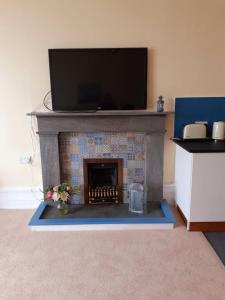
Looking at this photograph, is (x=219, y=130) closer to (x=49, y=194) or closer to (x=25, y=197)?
(x=49, y=194)

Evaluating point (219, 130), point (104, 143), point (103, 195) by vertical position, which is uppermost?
point (219, 130)

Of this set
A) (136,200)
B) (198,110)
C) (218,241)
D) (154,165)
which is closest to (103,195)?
(136,200)

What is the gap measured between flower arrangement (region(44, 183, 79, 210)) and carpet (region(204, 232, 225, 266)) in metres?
1.46

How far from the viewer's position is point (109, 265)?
6.41 ft

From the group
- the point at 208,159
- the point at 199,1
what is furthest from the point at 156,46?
the point at 208,159

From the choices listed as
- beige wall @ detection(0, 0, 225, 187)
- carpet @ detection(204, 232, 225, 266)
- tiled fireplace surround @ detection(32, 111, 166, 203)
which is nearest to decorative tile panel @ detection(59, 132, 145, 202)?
tiled fireplace surround @ detection(32, 111, 166, 203)

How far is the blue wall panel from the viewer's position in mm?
2707

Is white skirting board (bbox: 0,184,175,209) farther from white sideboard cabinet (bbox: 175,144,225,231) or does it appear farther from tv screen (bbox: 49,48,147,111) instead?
tv screen (bbox: 49,48,147,111)

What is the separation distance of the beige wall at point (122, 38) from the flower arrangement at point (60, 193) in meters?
0.95

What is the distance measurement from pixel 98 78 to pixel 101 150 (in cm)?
81

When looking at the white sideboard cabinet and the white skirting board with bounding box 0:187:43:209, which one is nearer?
the white sideboard cabinet

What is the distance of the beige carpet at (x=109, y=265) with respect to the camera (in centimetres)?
169

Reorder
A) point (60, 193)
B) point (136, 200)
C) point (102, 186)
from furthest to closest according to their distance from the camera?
point (102, 186) → point (136, 200) → point (60, 193)

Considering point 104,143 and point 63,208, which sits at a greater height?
point 104,143
